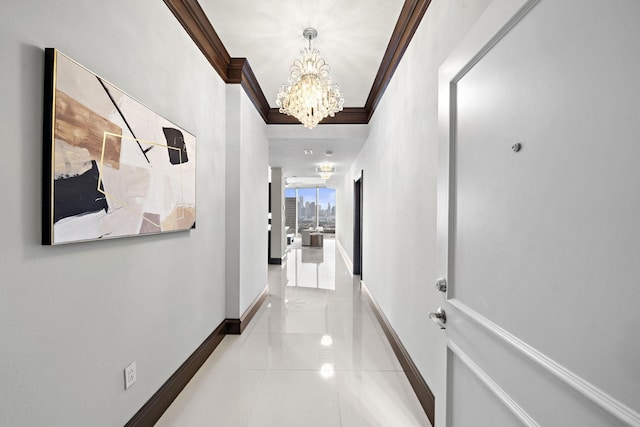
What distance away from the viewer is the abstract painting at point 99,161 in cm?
109

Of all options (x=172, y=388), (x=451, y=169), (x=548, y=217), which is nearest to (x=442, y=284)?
(x=451, y=169)

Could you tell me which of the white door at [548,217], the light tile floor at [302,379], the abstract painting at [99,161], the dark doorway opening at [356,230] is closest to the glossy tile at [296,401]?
the light tile floor at [302,379]

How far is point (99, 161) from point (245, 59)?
7.27 ft

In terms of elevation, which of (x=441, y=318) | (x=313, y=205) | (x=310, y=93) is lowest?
(x=441, y=318)

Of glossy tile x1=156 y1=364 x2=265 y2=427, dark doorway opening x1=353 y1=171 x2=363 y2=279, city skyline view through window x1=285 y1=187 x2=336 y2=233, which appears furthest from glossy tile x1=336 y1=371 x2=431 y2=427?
city skyline view through window x1=285 y1=187 x2=336 y2=233

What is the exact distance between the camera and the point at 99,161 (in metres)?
1.31

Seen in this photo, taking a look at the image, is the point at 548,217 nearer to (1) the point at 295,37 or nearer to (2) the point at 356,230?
(1) the point at 295,37

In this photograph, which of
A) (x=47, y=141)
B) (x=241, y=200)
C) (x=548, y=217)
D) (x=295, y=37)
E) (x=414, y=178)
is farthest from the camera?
(x=241, y=200)

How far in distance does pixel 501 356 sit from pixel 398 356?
6.26ft

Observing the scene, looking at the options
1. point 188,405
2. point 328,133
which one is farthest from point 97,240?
point 328,133

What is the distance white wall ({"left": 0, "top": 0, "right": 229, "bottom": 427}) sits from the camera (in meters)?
0.99

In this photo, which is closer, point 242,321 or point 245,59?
point 245,59

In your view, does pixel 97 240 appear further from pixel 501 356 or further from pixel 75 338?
pixel 501 356

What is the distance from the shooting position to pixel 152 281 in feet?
5.86
